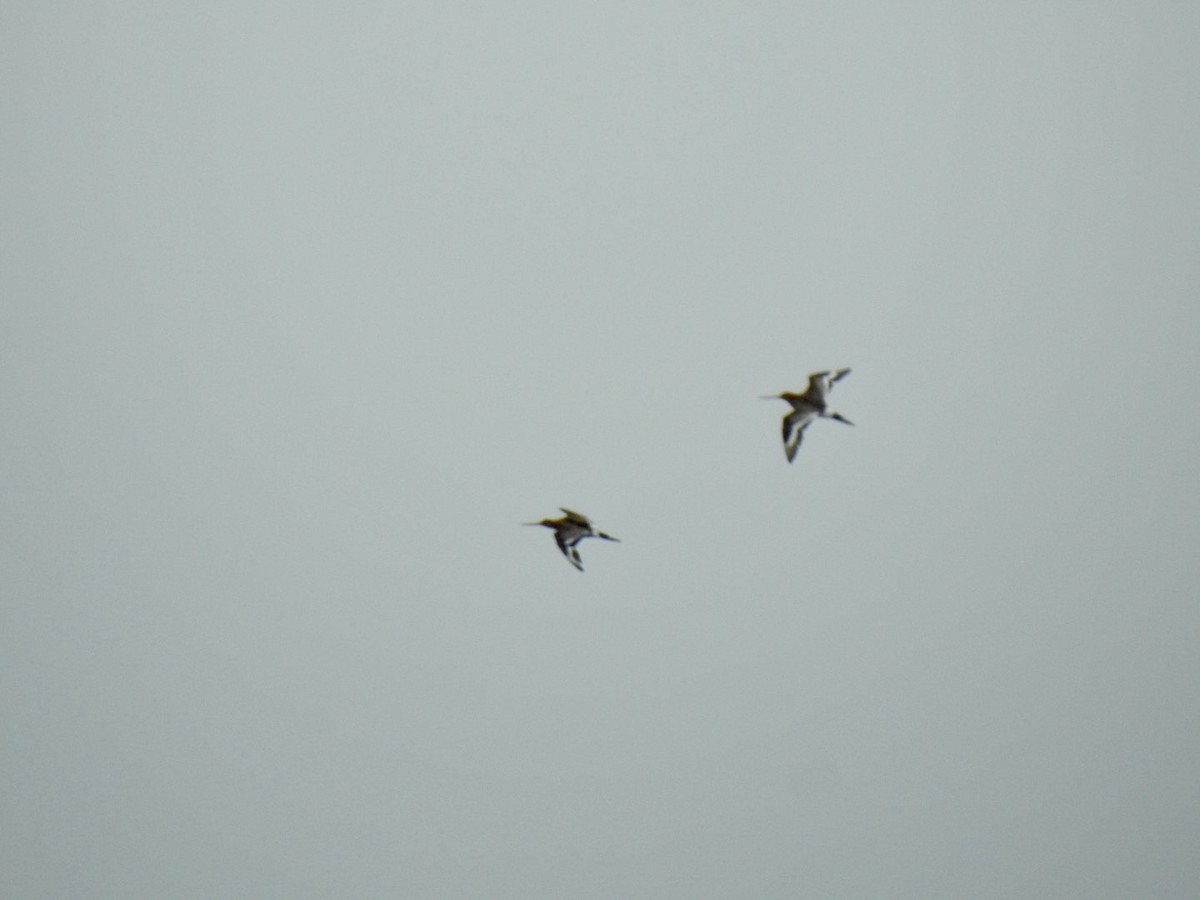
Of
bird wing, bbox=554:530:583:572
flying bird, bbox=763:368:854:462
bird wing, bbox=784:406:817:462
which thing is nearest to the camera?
flying bird, bbox=763:368:854:462

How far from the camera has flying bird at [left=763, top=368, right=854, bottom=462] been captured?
1259 centimetres

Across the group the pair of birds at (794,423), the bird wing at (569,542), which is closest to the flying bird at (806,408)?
the pair of birds at (794,423)

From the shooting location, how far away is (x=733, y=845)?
228 ft

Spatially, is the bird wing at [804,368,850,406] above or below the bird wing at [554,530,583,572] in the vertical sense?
above

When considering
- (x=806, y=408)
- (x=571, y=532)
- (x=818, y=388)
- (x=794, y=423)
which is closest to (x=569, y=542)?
(x=571, y=532)

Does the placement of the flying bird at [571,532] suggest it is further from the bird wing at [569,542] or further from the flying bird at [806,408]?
the flying bird at [806,408]

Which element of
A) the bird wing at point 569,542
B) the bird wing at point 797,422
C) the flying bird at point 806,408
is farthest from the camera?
the bird wing at point 569,542

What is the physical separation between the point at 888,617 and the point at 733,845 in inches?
1331

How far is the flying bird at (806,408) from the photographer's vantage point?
1259 cm

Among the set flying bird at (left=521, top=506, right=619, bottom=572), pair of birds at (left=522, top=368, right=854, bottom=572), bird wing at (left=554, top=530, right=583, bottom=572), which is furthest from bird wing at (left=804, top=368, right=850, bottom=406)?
bird wing at (left=554, top=530, right=583, bottom=572)

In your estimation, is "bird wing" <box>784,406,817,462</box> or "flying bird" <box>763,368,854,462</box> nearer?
"flying bird" <box>763,368,854,462</box>

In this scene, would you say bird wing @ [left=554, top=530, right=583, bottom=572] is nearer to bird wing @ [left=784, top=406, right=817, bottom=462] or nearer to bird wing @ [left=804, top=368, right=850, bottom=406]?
bird wing @ [left=784, top=406, right=817, bottom=462]

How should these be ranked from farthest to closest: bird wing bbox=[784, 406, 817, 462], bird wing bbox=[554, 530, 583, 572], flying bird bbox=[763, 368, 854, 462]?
bird wing bbox=[554, 530, 583, 572]
bird wing bbox=[784, 406, 817, 462]
flying bird bbox=[763, 368, 854, 462]

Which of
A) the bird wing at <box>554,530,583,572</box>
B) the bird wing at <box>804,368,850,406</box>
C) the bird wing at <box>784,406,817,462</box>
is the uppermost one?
the bird wing at <box>804,368,850,406</box>
